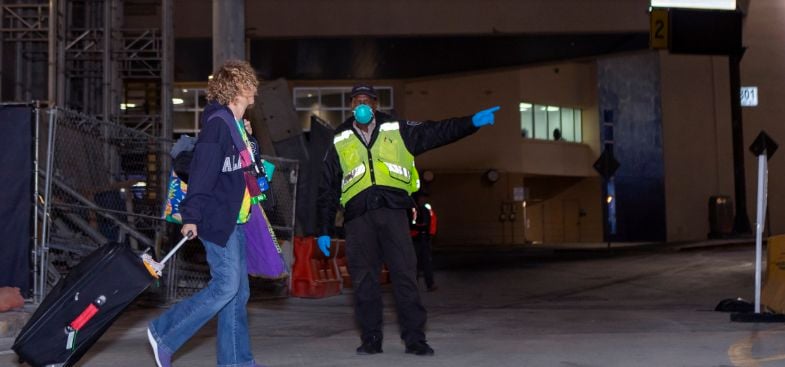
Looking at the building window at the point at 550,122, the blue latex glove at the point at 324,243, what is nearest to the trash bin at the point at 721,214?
the building window at the point at 550,122

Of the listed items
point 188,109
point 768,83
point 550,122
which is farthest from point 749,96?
point 188,109

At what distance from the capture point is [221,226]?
5.66 m

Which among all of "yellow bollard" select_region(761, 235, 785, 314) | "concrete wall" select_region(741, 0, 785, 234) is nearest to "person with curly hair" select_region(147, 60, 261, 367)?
"yellow bollard" select_region(761, 235, 785, 314)

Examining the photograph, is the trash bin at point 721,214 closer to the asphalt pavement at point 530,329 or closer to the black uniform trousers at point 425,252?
the asphalt pavement at point 530,329

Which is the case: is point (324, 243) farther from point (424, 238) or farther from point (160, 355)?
point (424, 238)

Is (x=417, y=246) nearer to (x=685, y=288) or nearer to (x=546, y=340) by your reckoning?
(x=685, y=288)

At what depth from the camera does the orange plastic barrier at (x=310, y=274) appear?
12.6 m

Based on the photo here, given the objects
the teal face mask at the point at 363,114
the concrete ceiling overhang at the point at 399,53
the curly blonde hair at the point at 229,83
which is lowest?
the teal face mask at the point at 363,114

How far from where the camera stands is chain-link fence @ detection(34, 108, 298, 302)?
31.3 feet

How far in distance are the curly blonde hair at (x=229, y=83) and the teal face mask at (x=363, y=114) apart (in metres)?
1.11

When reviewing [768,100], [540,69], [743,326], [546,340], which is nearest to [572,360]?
[546,340]

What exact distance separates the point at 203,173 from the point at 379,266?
1915 millimetres

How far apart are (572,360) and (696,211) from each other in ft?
99.2

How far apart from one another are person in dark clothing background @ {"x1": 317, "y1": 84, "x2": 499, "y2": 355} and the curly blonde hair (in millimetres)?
1169
